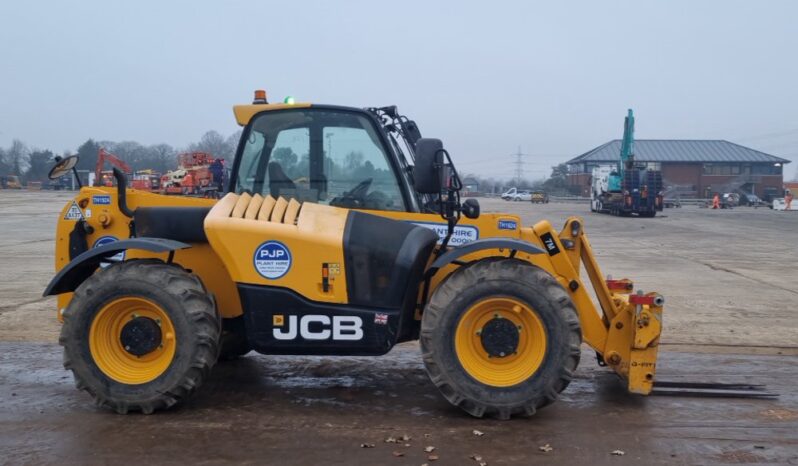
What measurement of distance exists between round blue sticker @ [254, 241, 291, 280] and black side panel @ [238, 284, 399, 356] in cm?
11

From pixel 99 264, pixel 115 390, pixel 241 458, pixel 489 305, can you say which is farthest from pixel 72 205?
pixel 489 305

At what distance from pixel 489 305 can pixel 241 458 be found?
1.96 metres

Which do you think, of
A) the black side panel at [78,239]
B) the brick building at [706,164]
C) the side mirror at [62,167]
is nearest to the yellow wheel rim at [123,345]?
the black side panel at [78,239]

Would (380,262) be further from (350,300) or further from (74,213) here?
(74,213)

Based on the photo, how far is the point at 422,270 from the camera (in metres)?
5.52

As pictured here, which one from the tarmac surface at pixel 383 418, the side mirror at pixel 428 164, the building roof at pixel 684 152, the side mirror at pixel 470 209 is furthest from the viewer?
the building roof at pixel 684 152

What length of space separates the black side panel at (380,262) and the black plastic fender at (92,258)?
128 centimetres

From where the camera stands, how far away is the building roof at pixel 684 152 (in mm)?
83438

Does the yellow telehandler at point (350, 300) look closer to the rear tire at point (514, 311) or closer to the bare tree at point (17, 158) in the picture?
the rear tire at point (514, 311)

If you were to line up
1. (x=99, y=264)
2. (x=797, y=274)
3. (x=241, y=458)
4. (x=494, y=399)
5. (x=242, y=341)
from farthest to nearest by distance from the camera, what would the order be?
(x=797, y=274), (x=242, y=341), (x=99, y=264), (x=494, y=399), (x=241, y=458)

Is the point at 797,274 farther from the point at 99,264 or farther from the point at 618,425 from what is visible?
the point at 99,264

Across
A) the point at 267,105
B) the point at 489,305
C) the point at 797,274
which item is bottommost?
the point at 797,274

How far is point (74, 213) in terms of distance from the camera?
608cm

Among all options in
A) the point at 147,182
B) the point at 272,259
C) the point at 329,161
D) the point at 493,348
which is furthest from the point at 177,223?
the point at 147,182
